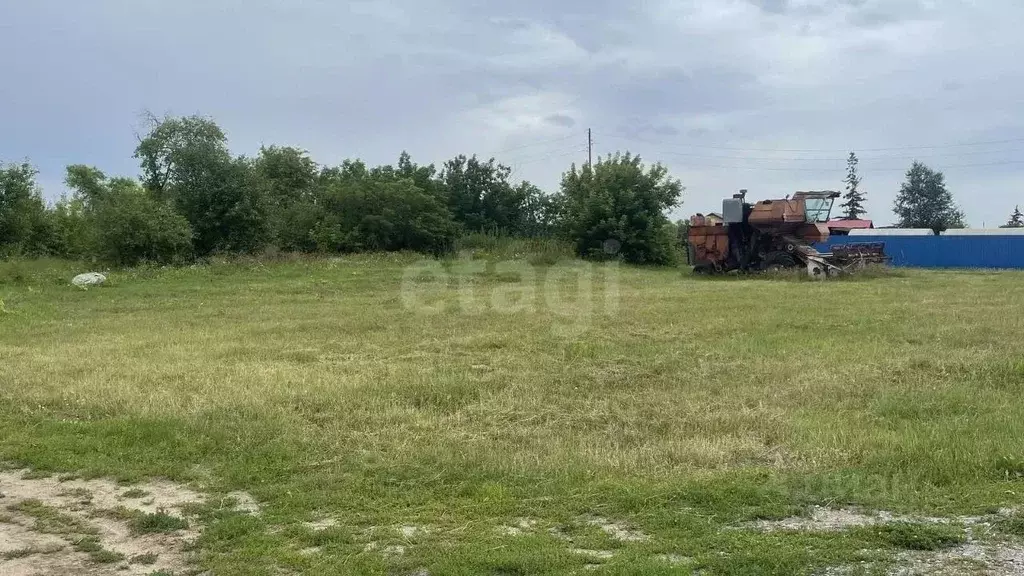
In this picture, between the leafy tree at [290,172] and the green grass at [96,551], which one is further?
the leafy tree at [290,172]

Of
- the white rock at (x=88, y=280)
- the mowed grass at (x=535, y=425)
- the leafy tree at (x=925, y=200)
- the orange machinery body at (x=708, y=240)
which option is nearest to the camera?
the mowed grass at (x=535, y=425)

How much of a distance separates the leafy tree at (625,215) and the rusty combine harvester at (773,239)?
4.91m

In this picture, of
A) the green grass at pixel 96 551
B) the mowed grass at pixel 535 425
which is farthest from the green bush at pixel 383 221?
the green grass at pixel 96 551

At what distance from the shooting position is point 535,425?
7.10 m

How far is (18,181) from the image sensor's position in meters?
31.2

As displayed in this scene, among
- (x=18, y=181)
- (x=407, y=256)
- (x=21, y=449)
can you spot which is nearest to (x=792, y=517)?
(x=21, y=449)

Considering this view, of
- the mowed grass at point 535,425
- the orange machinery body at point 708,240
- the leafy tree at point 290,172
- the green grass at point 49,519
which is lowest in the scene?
the green grass at point 49,519

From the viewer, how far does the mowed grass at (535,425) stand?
4.36m

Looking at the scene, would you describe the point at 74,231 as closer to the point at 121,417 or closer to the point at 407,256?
the point at 407,256

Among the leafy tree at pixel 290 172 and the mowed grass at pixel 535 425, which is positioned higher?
the leafy tree at pixel 290 172

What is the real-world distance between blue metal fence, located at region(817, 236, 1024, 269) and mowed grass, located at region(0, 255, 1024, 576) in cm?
2288

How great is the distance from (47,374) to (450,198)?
33.9 m

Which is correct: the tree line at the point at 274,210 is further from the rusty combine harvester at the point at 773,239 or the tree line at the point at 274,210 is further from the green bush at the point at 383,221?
the rusty combine harvester at the point at 773,239

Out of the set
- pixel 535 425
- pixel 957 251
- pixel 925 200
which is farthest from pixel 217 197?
pixel 925 200
